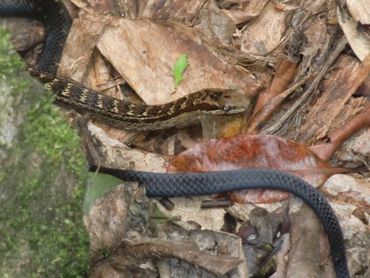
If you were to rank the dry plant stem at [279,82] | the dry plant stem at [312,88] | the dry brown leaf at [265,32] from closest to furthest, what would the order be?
the dry plant stem at [312,88], the dry plant stem at [279,82], the dry brown leaf at [265,32]

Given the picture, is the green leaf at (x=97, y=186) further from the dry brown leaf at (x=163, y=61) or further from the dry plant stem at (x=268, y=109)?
the dry plant stem at (x=268, y=109)

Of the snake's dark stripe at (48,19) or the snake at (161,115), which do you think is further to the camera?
the snake's dark stripe at (48,19)

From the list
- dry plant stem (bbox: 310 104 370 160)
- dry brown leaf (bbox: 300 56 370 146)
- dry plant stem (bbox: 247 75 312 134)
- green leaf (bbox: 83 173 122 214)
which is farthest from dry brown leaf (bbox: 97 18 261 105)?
green leaf (bbox: 83 173 122 214)

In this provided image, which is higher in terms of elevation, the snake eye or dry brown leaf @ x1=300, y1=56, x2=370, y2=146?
dry brown leaf @ x1=300, y1=56, x2=370, y2=146

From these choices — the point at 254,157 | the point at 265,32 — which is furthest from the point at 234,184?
the point at 265,32

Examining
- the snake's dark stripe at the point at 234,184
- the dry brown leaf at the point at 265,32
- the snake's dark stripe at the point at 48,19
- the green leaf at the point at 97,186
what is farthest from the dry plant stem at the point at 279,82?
the snake's dark stripe at the point at 48,19

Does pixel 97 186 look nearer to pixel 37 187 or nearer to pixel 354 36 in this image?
pixel 37 187

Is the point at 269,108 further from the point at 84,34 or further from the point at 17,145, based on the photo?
the point at 17,145

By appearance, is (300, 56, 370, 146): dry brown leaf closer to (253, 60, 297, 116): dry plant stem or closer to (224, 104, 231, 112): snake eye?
(253, 60, 297, 116): dry plant stem
